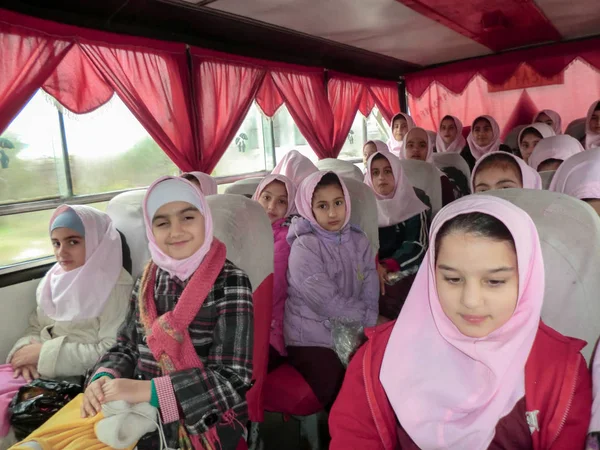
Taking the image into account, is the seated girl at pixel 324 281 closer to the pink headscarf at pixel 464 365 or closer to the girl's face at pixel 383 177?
the girl's face at pixel 383 177

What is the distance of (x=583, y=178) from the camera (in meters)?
1.97

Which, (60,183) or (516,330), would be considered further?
(60,183)

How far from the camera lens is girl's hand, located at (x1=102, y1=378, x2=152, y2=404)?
1254 mm

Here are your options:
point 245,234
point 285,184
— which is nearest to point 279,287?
point 245,234

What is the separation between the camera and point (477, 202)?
3.33ft

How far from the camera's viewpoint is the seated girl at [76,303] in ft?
5.69

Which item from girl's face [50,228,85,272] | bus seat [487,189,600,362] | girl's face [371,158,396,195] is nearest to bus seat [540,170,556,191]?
girl's face [371,158,396,195]

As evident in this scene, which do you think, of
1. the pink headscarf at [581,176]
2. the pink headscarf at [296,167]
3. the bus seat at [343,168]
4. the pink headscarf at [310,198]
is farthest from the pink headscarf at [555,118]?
the pink headscarf at [310,198]

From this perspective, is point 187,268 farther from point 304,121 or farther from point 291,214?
point 304,121

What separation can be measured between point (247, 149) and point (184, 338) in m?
3.49

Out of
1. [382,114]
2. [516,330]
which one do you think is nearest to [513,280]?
[516,330]

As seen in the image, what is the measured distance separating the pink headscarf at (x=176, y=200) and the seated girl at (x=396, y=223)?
144cm

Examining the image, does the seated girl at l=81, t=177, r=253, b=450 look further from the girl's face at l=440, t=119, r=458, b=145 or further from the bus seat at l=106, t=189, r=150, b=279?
the girl's face at l=440, t=119, r=458, b=145

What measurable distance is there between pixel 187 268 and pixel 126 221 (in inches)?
34.1
